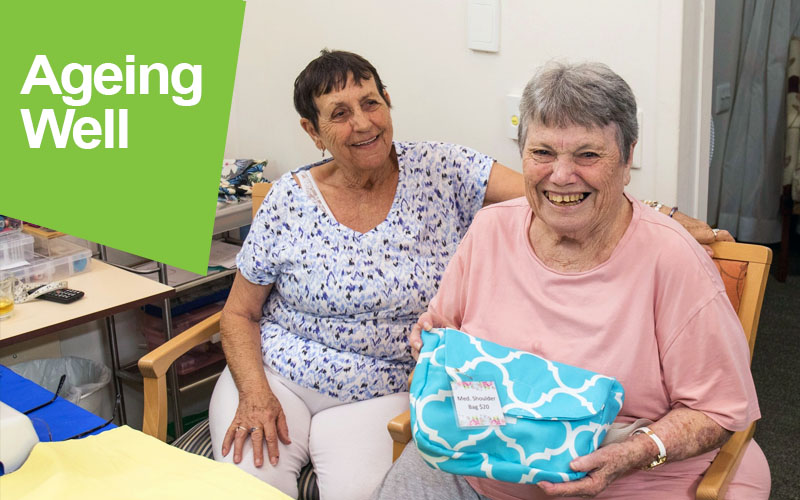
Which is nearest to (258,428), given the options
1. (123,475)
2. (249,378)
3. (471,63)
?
(249,378)

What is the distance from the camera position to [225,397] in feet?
7.09

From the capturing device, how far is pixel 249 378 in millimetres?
2127

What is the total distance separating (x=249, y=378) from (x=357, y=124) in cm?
69

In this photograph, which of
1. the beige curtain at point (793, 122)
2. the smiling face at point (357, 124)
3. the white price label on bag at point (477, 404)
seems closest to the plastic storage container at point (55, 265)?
the smiling face at point (357, 124)

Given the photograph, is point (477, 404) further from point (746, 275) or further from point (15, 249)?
point (15, 249)

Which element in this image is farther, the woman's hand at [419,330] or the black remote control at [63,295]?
the black remote control at [63,295]

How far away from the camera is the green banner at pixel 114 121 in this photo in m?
2.82

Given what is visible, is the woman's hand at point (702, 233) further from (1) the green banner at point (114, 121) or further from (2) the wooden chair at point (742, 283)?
(1) the green banner at point (114, 121)

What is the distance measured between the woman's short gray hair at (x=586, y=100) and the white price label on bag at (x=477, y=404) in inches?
19.8

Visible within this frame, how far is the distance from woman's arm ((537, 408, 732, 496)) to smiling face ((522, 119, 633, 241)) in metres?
0.38

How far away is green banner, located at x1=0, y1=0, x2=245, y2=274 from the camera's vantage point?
2.82m

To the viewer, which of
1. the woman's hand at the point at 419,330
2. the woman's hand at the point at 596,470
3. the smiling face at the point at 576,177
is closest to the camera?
the woman's hand at the point at 596,470

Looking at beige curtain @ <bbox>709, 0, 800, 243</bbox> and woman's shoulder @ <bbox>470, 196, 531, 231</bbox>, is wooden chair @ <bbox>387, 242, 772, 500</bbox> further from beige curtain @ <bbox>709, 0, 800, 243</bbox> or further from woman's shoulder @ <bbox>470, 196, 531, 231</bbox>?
beige curtain @ <bbox>709, 0, 800, 243</bbox>

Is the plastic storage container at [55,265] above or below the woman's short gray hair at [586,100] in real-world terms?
below
